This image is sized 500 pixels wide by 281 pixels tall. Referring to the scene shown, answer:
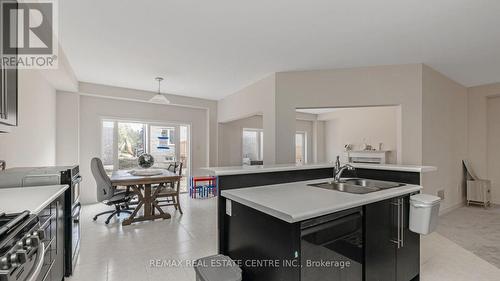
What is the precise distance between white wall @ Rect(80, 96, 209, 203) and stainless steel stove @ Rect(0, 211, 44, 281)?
13.8 feet

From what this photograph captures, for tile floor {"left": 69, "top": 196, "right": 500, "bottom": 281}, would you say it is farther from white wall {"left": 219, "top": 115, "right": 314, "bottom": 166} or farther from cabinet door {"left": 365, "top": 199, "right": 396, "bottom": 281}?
white wall {"left": 219, "top": 115, "right": 314, "bottom": 166}

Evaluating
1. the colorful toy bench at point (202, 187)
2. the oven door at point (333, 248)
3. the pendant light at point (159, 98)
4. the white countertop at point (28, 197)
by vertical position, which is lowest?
the colorful toy bench at point (202, 187)

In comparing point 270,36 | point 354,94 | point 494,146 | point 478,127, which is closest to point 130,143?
point 270,36

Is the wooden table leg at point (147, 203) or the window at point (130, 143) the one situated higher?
the window at point (130, 143)

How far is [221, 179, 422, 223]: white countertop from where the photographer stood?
53.4 inches

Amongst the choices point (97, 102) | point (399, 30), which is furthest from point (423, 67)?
point (97, 102)

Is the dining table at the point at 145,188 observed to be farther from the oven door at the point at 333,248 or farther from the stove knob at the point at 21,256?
the oven door at the point at 333,248

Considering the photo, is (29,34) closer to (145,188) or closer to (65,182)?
(65,182)

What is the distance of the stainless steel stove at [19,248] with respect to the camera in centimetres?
93

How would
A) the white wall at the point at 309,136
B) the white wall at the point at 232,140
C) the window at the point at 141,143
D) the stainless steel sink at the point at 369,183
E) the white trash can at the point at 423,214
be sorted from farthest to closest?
the white wall at the point at 309,136 → the white wall at the point at 232,140 → the window at the point at 141,143 → the stainless steel sink at the point at 369,183 → the white trash can at the point at 423,214

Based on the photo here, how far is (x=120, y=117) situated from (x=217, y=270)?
479 cm

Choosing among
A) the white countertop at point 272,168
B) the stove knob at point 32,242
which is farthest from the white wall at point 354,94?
the stove knob at point 32,242

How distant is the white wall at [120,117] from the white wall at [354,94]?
9.57 ft

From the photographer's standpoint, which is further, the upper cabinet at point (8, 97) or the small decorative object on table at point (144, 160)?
the small decorative object on table at point (144, 160)
